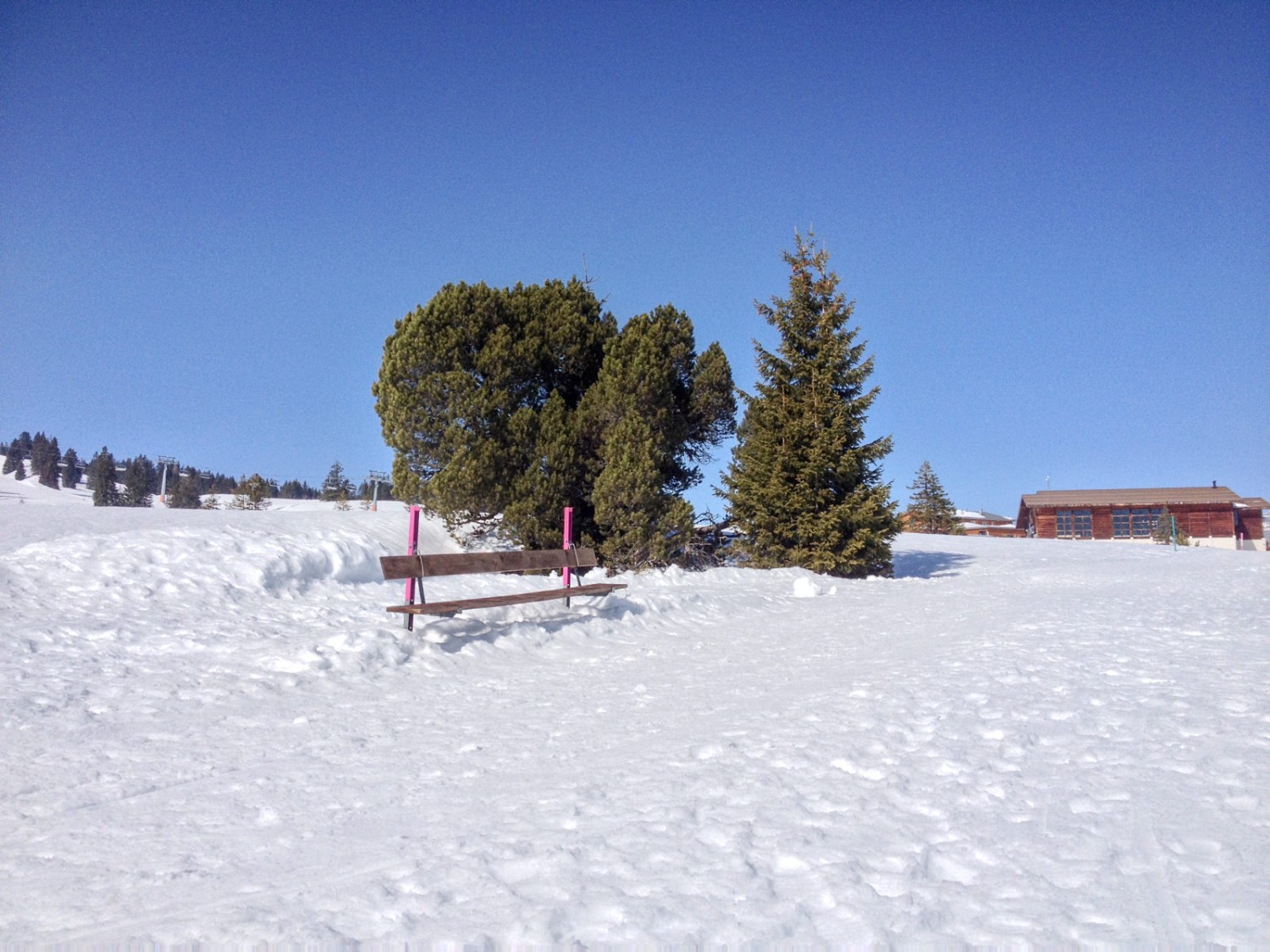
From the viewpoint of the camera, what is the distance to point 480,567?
8953 mm

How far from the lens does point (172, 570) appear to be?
949cm

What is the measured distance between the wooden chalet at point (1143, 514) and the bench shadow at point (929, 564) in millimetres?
28912

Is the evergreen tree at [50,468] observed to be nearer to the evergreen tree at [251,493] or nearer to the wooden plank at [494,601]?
the evergreen tree at [251,493]

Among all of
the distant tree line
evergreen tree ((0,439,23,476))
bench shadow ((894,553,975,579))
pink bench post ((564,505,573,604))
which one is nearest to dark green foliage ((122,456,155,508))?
the distant tree line

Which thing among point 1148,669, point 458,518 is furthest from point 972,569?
point 1148,669

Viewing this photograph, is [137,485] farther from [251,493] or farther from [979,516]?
[979,516]

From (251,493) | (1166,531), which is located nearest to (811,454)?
(251,493)

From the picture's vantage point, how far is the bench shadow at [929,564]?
20.9 meters

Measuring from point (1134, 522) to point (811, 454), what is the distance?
4227 centimetres

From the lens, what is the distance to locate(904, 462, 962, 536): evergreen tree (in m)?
55.2

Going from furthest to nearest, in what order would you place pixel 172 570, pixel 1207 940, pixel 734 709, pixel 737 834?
pixel 172 570
pixel 734 709
pixel 737 834
pixel 1207 940

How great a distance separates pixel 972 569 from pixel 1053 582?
16.1ft

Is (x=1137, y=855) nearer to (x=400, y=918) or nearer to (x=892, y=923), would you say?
(x=892, y=923)

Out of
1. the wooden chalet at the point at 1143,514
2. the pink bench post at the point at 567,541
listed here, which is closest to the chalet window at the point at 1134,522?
the wooden chalet at the point at 1143,514
